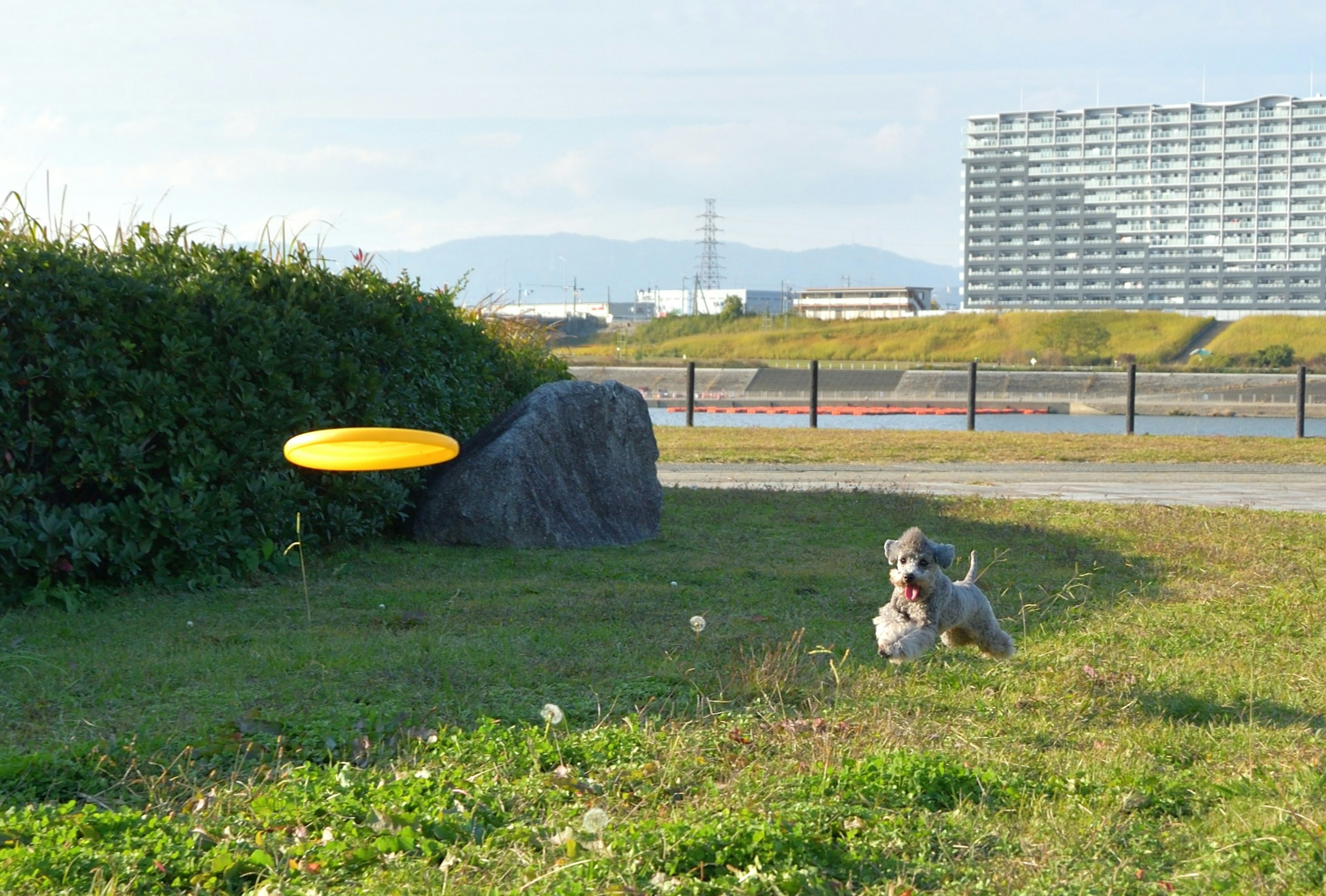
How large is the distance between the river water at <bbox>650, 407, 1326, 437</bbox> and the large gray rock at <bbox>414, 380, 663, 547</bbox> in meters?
16.1

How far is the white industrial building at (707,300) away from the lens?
449 feet

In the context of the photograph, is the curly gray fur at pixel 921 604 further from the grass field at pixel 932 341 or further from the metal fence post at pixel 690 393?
the grass field at pixel 932 341

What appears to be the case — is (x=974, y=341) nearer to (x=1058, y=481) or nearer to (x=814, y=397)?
(x=814, y=397)

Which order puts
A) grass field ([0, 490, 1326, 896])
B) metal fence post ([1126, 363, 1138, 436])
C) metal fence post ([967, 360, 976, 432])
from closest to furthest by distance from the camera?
1. grass field ([0, 490, 1326, 896])
2. metal fence post ([1126, 363, 1138, 436])
3. metal fence post ([967, 360, 976, 432])

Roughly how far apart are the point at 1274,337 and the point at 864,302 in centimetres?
6193

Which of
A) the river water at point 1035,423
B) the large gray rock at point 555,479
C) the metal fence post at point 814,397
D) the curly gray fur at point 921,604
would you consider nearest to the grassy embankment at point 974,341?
the river water at point 1035,423

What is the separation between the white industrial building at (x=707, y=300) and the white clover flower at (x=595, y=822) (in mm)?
111523

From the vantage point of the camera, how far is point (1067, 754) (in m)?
4.27

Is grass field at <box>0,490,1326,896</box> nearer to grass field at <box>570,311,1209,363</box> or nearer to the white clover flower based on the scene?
the white clover flower

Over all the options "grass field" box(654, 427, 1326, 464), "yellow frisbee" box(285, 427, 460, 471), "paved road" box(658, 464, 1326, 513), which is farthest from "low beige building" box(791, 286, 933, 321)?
"yellow frisbee" box(285, 427, 460, 471)

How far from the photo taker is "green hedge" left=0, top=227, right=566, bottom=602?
678 centimetres

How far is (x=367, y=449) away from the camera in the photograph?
581 cm

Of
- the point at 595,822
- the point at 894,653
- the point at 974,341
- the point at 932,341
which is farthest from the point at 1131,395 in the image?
the point at 974,341

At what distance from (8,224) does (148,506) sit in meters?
1.85
